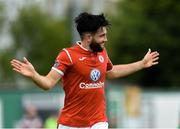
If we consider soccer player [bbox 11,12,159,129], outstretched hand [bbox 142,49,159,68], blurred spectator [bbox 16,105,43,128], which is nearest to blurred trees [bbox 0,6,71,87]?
blurred spectator [bbox 16,105,43,128]

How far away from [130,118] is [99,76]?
64.5 feet

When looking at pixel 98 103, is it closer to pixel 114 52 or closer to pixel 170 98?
pixel 170 98

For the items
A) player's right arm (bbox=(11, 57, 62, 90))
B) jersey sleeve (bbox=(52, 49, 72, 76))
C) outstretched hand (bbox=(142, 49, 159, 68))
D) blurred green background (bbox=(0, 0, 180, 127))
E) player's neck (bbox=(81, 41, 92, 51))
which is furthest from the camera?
blurred green background (bbox=(0, 0, 180, 127))

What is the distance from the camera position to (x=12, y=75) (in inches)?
1841

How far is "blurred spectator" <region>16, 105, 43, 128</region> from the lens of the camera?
22.6 metres

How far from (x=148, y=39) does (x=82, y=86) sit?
3584 centimetres

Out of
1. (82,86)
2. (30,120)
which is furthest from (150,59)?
(30,120)

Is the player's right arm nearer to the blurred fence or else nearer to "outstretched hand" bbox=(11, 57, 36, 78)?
"outstretched hand" bbox=(11, 57, 36, 78)

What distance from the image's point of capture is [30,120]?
23094 millimetres

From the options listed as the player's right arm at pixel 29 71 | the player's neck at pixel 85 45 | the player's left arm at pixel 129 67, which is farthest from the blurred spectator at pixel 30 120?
the player's right arm at pixel 29 71

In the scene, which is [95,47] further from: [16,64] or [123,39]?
[123,39]

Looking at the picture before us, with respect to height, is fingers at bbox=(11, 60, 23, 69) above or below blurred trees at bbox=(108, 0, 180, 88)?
below

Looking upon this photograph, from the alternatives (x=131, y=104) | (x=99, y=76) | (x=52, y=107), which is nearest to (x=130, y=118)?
(x=131, y=104)

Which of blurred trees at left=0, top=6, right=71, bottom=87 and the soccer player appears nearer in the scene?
the soccer player
